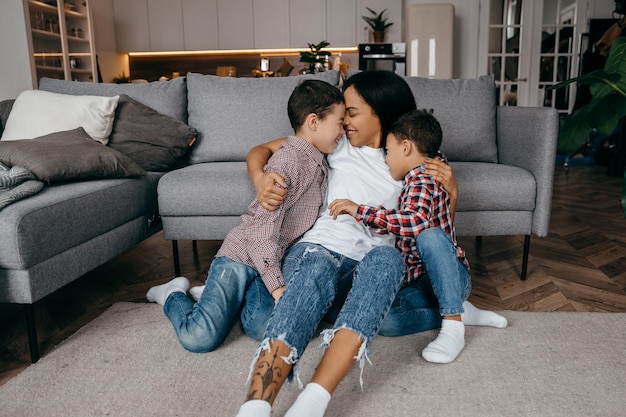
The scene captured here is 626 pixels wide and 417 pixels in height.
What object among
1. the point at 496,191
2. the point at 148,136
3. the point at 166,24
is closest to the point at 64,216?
the point at 148,136

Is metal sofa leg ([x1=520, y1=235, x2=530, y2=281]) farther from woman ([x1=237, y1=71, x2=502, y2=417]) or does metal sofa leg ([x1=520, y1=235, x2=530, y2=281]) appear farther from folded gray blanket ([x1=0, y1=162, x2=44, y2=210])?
folded gray blanket ([x1=0, y1=162, x2=44, y2=210])

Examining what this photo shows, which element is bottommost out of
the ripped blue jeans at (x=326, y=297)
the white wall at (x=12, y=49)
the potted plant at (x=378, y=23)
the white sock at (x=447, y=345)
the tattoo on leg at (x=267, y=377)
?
the white sock at (x=447, y=345)

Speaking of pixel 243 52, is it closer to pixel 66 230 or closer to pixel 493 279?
pixel 493 279

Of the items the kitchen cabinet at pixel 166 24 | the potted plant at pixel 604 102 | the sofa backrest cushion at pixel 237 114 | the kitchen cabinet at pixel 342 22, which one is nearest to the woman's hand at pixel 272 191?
the sofa backrest cushion at pixel 237 114

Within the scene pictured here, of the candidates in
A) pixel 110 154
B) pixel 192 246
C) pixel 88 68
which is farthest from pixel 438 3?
pixel 110 154

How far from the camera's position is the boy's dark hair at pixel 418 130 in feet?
4.64

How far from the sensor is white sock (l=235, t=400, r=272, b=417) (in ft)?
3.00

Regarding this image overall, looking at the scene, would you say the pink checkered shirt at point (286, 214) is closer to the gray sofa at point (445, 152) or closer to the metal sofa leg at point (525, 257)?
the gray sofa at point (445, 152)

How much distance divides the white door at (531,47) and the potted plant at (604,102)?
14.0 feet

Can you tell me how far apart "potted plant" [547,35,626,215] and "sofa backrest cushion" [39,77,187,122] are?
1603mm

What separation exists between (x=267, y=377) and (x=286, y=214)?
0.51 meters

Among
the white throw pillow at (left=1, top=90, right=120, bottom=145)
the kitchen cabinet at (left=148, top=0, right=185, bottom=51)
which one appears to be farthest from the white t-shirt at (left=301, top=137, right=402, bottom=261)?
the kitchen cabinet at (left=148, top=0, right=185, bottom=51)

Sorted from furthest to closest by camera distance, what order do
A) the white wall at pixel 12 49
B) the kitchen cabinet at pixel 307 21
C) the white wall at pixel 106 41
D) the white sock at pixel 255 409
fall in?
the kitchen cabinet at pixel 307 21 < the white wall at pixel 106 41 < the white wall at pixel 12 49 < the white sock at pixel 255 409

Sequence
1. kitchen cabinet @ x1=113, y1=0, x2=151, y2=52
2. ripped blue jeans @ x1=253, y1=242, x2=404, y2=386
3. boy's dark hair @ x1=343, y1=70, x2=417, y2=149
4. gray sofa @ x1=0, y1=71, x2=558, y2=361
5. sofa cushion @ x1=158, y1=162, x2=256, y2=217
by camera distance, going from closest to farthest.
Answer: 1. ripped blue jeans @ x1=253, y1=242, x2=404, y2=386
2. gray sofa @ x1=0, y1=71, x2=558, y2=361
3. boy's dark hair @ x1=343, y1=70, x2=417, y2=149
4. sofa cushion @ x1=158, y1=162, x2=256, y2=217
5. kitchen cabinet @ x1=113, y1=0, x2=151, y2=52
